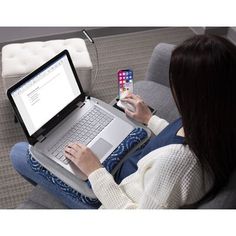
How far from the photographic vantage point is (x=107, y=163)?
135cm

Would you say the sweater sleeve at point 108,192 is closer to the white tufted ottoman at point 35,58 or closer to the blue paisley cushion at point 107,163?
the blue paisley cushion at point 107,163

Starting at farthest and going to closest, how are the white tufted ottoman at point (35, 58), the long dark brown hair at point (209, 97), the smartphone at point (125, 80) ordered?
the white tufted ottoman at point (35, 58)
the smartphone at point (125, 80)
the long dark brown hair at point (209, 97)

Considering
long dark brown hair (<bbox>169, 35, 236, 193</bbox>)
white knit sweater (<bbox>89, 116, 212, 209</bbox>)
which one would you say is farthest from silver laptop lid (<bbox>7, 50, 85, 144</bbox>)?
long dark brown hair (<bbox>169, 35, 236, 193</bbox>)

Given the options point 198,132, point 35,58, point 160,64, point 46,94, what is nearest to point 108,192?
point 198,132

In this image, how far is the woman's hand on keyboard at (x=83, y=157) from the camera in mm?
1254

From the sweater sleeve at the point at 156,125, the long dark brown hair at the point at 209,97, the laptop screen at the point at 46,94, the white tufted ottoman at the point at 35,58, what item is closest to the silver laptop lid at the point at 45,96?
the laptop screen at the point at 46,94

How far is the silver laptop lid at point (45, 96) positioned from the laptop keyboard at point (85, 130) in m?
0.07

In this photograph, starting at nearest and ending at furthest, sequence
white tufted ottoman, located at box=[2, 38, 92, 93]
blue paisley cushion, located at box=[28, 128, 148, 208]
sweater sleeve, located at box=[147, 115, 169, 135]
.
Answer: blue paisley cushion, located at box=[28, 128, 148, 208] → sweater sleeve, located at box=[147, 115, 169, 135] → white tufted ottoman, located at box=[2, 38, 92, 93]

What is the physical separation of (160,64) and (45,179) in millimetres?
873

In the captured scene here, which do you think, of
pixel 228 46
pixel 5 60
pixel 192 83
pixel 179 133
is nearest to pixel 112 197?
pixel 179 133

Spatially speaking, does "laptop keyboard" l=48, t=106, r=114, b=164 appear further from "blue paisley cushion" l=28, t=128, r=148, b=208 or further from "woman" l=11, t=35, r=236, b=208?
"woman" l=11, t=35, r=236, b=208

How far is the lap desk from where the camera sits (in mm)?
1271

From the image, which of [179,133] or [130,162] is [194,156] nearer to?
[179,133]

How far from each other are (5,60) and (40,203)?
1.27 meters
